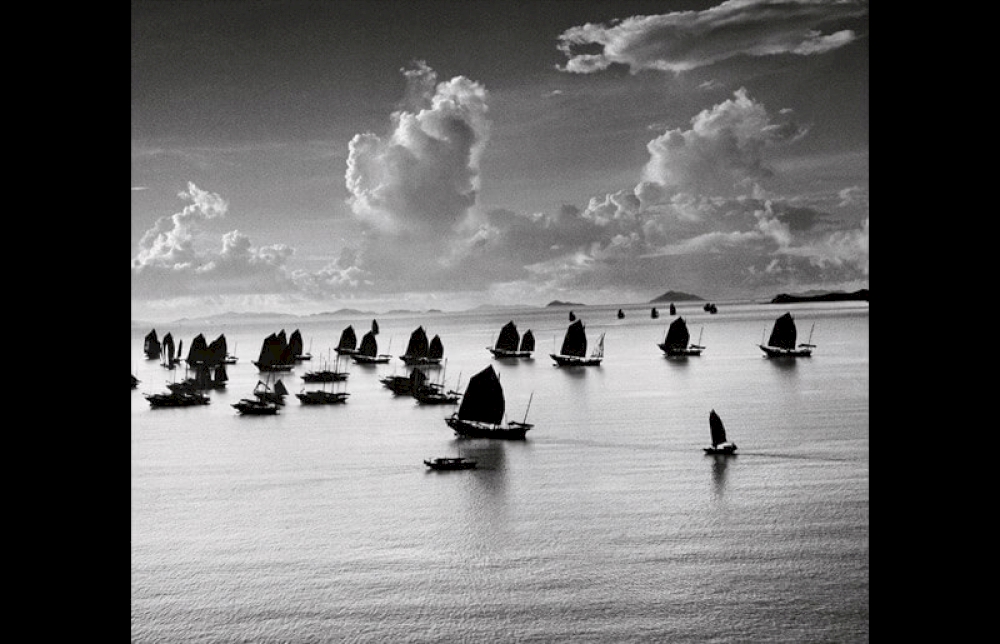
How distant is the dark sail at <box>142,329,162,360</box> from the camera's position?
102 metres

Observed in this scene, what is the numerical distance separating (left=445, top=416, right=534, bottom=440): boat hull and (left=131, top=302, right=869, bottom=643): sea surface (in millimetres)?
530

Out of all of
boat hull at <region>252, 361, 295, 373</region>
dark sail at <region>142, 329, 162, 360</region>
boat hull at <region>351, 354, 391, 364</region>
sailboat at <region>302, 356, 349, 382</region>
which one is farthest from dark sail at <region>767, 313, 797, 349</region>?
dark sail at <region>142, 329, 162, 360</region>

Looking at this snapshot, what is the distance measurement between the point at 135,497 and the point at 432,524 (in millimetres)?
11746

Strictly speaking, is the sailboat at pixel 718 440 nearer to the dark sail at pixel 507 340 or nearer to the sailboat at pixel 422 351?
the sailboat at pixel 422 351

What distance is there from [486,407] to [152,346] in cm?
8122

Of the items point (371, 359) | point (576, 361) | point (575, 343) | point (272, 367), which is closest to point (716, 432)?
point (575, 343)

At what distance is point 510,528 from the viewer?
23.9 meters

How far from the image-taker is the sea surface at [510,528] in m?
16.6

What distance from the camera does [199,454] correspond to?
1430 inches

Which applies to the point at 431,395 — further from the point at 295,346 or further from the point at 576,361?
the point at 295,346

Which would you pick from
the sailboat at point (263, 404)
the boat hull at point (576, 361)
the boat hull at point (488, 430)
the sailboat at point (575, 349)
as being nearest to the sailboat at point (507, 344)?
the boat hull at point (576, 361)
